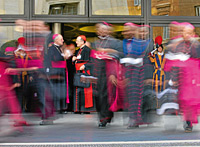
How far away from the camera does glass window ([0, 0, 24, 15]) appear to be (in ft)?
31.9

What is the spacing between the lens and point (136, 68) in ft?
22.6

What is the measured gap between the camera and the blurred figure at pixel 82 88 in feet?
27.8

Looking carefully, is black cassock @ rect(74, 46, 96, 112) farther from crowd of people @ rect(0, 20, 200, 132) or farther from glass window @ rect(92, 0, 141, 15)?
glass window @ rect(92, 0, 141, 15)

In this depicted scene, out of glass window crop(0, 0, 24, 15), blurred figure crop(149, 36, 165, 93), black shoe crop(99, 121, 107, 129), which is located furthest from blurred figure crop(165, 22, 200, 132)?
glass window crop(0, 0, 24, 15)

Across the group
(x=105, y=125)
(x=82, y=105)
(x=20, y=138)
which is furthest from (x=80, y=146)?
(x=82, y=105)

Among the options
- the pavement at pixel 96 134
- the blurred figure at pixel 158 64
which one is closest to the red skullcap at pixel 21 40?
the pavement at pixel 96 134

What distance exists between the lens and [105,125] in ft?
24.2

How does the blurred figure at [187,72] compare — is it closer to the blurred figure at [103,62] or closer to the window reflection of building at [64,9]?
the blurred figure at [103,62]

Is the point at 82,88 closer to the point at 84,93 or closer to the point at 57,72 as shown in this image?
the point at 84,93

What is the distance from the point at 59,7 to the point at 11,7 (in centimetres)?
124

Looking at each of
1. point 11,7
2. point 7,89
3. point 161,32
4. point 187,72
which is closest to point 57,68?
point 7,89

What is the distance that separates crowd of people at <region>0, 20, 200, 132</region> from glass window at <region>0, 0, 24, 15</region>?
1.97 meters

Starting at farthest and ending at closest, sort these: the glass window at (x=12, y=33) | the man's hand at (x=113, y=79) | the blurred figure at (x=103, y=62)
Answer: the glass window at (x=12, y=33), the man's hand at (x=113, y=79), the blurred figure at (x=103, y=62)

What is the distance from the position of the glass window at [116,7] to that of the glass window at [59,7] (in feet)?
1.21
